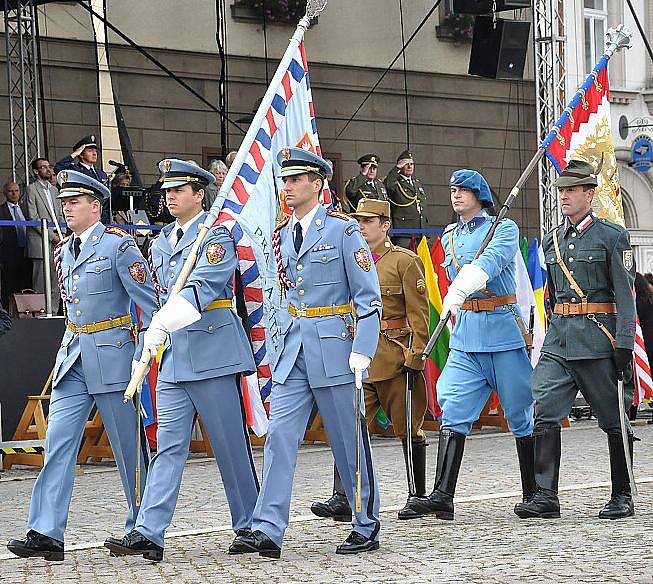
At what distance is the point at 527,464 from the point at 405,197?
29.8 ft

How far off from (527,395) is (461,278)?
0.81 m

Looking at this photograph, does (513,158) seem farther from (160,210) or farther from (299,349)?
(299,349)

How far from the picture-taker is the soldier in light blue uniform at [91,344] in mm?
7180

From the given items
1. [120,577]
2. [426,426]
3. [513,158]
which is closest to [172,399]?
[120,577]

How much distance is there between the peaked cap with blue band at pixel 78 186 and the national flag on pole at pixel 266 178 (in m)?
0.64

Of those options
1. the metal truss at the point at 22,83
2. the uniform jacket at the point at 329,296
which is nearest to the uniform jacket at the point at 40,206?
the metal truss at the point at 22,83

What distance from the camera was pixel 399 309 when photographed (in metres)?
8.95

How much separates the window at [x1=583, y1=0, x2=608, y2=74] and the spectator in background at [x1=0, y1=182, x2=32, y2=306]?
14.7 m

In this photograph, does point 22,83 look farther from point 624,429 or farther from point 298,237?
point 624,429

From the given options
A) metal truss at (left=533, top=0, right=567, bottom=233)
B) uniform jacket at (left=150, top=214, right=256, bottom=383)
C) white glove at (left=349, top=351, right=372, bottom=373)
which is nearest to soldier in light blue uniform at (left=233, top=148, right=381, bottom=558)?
white glove at (left=349, top=351, right=372, bottom=373)

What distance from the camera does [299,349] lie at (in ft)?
23.2

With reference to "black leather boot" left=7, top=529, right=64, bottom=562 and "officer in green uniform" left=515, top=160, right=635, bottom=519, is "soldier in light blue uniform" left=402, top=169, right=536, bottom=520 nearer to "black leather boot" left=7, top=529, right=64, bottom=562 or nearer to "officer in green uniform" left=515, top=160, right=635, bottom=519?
"officer in green uniform" left=515, top=160, right=635, bottom=519

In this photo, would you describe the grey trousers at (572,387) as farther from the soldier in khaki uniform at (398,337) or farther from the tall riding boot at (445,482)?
the soldier in khaki uniform at (398,337)

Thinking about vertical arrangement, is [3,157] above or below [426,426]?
above
